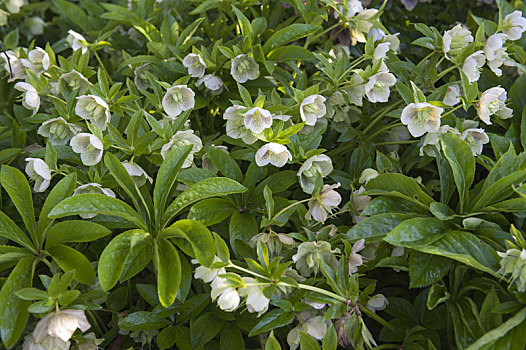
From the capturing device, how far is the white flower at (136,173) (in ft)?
2.90

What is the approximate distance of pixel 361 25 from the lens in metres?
1.17

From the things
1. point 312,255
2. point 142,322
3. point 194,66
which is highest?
point 194,66

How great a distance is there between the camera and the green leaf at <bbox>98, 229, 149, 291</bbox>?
2.37 feet

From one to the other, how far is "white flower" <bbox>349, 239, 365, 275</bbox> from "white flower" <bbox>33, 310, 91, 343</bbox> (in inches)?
16.1

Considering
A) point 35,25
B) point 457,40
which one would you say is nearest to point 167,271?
point 457,40

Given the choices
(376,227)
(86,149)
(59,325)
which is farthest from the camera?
(86,149)

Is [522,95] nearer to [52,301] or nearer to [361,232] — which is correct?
[361,232]

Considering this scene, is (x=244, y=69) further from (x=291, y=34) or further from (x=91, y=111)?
(x=91, y=111)

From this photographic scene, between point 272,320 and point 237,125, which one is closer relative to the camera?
point 272,320

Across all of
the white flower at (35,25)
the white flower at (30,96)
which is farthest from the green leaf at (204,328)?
the white flower at (35,25)

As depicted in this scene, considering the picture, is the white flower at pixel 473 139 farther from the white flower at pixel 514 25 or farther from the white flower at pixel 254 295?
the white flower at pixel 254 295

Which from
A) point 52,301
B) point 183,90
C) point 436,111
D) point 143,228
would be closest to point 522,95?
point 436,111

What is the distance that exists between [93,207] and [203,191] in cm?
16

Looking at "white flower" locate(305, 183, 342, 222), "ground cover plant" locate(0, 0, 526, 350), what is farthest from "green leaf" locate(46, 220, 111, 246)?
"white flower" locate(305, 183, 342, 222)
